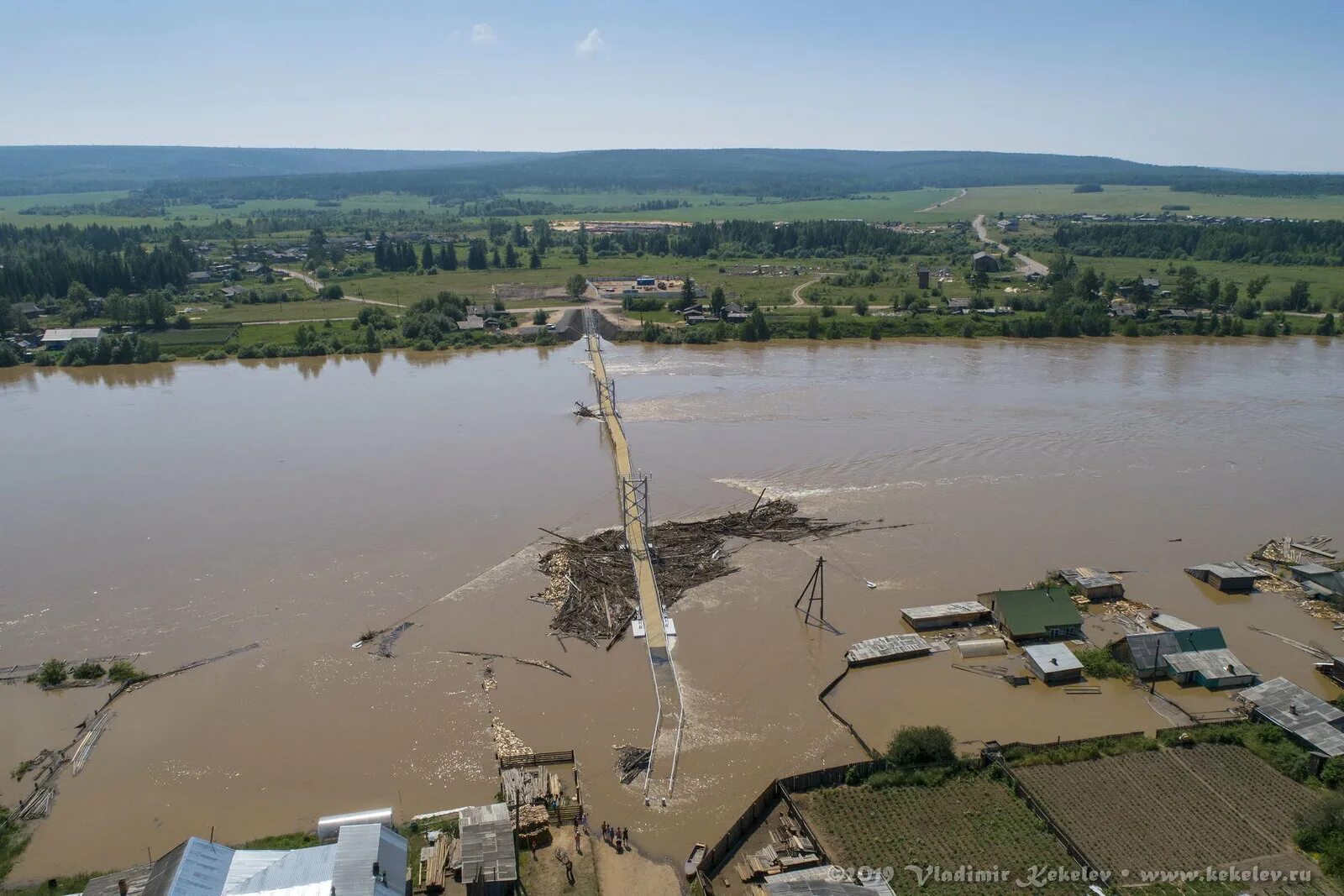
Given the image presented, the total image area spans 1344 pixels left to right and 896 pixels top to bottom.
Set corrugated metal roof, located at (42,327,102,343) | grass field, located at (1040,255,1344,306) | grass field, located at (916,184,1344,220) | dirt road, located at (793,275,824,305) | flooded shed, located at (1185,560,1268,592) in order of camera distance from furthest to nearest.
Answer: grass field, located at (916,184,1344,220), grass field, located at (1040,255,1344,306), dirt road, located at (793,275,824,305), corrugated metal roof, located at (42,327,102,343), flooded shed, located at (1185,560,1268,592)

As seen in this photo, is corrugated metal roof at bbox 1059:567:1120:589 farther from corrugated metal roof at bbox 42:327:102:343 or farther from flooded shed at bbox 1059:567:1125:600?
corrugated metal roof at bbox 42:327:102:343

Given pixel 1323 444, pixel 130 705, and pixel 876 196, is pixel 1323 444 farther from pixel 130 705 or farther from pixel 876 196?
pixel 876 196

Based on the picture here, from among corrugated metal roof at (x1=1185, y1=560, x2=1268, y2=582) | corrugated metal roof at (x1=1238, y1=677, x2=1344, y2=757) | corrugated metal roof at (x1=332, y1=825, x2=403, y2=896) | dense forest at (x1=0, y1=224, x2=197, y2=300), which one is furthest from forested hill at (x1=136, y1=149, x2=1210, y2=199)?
corrugated metal roof at (x1=332, y1=825, x2=403, y2=896)

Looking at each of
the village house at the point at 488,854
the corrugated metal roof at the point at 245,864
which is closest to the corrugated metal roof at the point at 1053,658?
the village house at the point at 488,854

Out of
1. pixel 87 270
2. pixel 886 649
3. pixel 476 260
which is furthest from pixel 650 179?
pixel 886 649

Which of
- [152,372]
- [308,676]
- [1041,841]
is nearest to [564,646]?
[308,676]

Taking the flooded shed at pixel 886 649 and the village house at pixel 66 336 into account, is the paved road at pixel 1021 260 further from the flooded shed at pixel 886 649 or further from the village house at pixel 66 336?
the village house at pixel 66 336
